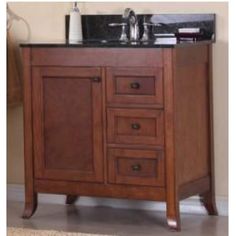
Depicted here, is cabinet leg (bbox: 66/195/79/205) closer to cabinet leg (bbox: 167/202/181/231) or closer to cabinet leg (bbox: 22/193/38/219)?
cabinet leg (bbox: 22/193/38/219)

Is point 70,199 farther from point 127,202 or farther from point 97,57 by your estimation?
point 97,57

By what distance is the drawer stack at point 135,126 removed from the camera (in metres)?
2.67

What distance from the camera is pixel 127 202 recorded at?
126 inches

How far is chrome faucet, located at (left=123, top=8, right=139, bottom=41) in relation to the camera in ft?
9.98

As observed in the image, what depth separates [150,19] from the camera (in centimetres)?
308

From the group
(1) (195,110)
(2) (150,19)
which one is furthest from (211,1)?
(1) (195,110)

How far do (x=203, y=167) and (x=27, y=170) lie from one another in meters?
0.80

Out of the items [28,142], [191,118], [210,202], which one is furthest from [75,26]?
[210,202]

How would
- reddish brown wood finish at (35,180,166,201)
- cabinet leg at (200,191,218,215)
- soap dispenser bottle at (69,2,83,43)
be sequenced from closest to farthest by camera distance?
reddish brown wood finish at (35,180,166,201)
cabinet leg at (200,191,218,215)
soap dispenser bottle at (69,2,83,43)

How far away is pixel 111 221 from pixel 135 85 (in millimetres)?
675

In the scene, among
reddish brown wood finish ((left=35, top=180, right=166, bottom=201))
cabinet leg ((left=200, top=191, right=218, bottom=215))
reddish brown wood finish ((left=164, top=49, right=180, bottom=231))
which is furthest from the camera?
cabinet leg ((left=200, top=191, right=218, bottom=215))

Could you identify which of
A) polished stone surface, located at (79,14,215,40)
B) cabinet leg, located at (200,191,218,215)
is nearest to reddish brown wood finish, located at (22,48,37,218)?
polished stone surface, located at (79,14,215,40)

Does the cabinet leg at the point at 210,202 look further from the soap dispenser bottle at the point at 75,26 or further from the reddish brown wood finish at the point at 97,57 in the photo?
the soap dispenser bottle at the point at 75,26

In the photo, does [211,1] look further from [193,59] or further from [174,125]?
[174,125]
